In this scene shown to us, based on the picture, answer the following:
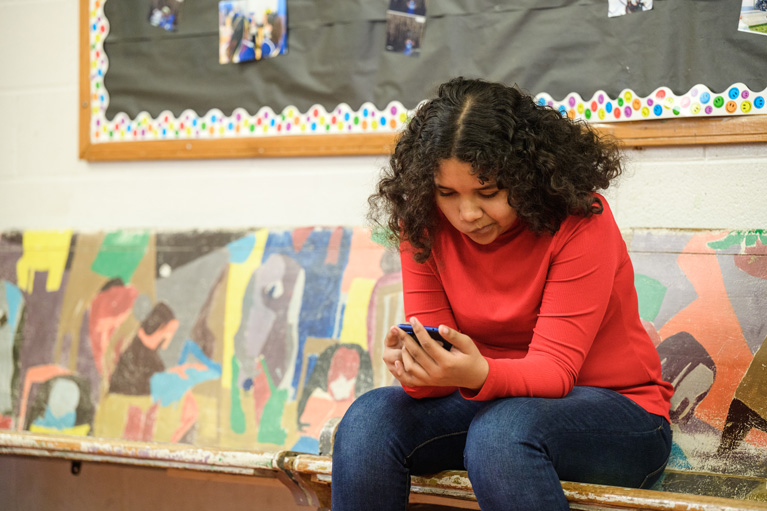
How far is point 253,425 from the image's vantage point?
6.31 ft

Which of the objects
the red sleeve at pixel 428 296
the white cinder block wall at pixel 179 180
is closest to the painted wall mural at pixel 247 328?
the white cinder block wall at pixel 179 180

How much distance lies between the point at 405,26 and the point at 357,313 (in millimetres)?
778

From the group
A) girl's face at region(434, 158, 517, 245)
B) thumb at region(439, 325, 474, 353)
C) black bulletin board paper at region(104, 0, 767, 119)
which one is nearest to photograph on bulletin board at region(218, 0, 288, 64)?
black bulletin board paper at region(104, 0, 767, 119)

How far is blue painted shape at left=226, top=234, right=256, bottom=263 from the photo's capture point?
204 centimetres

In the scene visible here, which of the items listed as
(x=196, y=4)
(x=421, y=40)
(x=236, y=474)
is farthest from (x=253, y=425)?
(x=196, y=4)

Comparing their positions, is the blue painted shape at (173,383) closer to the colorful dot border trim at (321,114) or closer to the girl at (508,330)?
the colorful dot border trim at (321,114)

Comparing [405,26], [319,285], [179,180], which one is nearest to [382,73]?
[405,26]

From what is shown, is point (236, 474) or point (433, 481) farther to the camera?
point (236, 474)

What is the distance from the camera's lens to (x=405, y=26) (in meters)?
1.99

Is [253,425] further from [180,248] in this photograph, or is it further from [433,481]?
[433,481]

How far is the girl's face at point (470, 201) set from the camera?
1.21 m

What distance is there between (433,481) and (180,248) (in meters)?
1.15

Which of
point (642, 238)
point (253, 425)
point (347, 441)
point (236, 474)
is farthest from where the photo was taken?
point (253, 425)

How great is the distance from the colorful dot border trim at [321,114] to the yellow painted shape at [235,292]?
1.09 feet
